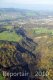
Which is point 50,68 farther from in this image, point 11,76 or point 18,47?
point 18,47

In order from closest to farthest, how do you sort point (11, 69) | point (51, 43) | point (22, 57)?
point (11, 69) < point (22, 57) < point (51, 43)

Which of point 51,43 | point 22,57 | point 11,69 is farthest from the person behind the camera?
point 51,43

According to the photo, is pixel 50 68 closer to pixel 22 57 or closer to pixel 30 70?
pixel 30 70

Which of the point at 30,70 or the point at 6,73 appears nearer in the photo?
the point at 6,73

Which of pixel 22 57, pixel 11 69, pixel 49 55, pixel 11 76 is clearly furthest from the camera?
pixel 49 55

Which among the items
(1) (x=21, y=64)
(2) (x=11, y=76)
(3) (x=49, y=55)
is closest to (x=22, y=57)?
(1) (x=21, y=64)

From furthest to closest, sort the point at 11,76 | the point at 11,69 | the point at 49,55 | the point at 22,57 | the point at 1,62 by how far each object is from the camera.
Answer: the point at 49,55 < the point at 22,57 < the point at 1,62 < the point at 11,69 < the point at 11,76

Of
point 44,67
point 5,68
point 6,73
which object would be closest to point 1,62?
point 5,68

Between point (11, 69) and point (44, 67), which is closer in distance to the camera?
point (11, 69)
